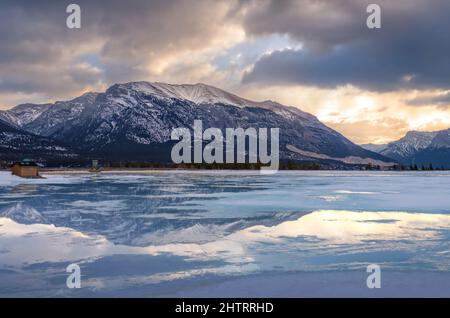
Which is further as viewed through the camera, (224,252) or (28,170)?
(28,170)

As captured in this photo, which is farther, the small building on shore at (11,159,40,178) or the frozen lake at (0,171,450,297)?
the small building on shore at (11,159,40,178)

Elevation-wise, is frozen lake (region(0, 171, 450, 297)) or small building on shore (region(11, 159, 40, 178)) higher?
small building on shore (region(11, 159, 40, 178))

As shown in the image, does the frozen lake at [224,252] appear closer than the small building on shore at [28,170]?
Yes

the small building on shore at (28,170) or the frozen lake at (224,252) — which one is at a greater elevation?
the small building on shore at (28,170)

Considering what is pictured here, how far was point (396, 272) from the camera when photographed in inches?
478

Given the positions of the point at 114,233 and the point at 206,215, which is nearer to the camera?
the point at 114,233

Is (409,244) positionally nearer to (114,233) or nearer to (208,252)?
(208,252)

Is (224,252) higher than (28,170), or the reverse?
(28,170)
